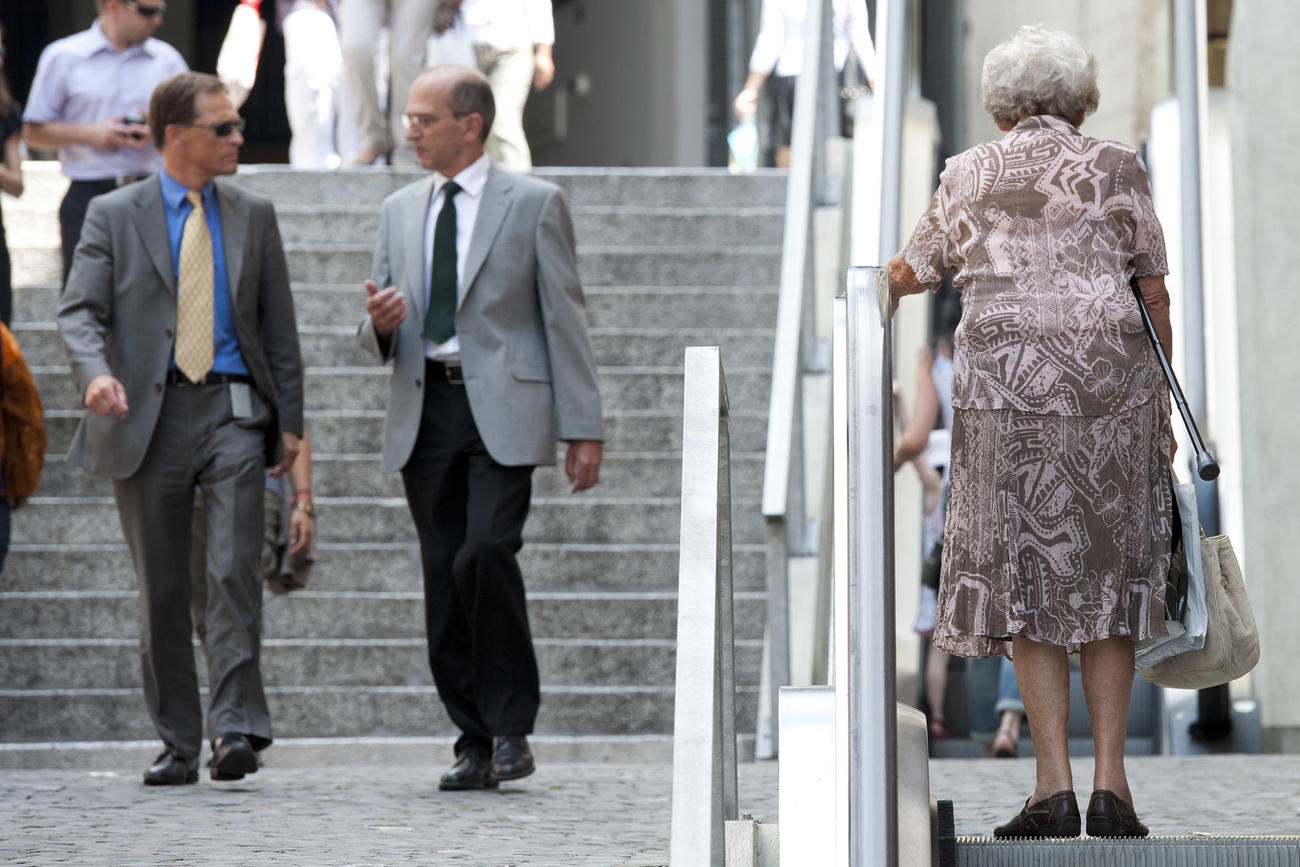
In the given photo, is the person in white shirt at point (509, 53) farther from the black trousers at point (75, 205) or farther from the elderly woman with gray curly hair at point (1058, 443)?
the elderly woman with gray curly hair at point (1058, 443)

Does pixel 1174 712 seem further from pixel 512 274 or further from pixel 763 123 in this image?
pixel 763 123

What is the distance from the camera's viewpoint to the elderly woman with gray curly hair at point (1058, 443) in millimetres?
3691

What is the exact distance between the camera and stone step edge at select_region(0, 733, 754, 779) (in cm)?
650

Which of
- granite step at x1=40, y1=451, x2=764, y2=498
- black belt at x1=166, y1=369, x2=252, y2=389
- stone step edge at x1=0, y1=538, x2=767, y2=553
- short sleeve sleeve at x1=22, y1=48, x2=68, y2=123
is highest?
short sleeve sleeve at x1=22, y1=48, x2=68, y2=123

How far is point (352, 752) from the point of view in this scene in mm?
6613

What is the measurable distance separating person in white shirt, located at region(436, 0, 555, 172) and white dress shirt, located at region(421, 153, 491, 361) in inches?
158

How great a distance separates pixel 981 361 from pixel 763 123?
1065cm

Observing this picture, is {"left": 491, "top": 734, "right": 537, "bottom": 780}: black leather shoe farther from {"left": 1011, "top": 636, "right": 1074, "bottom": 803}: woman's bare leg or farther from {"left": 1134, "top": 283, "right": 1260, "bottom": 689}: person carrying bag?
{"left": 1134, "top": 283, "right": 1260, "bottom": 689}: person carrying bag

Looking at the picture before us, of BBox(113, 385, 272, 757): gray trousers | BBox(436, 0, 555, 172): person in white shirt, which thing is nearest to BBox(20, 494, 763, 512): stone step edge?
BBox(113, 385, 272, 757): gray trousers

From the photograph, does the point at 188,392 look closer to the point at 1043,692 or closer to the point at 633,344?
the point at 1043,692

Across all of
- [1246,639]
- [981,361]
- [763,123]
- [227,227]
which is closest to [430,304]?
[227,227]

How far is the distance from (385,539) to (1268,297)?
3233 millimetres

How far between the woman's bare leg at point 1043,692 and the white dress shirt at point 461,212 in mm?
2293

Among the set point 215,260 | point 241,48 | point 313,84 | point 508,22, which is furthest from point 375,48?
point 215,260
